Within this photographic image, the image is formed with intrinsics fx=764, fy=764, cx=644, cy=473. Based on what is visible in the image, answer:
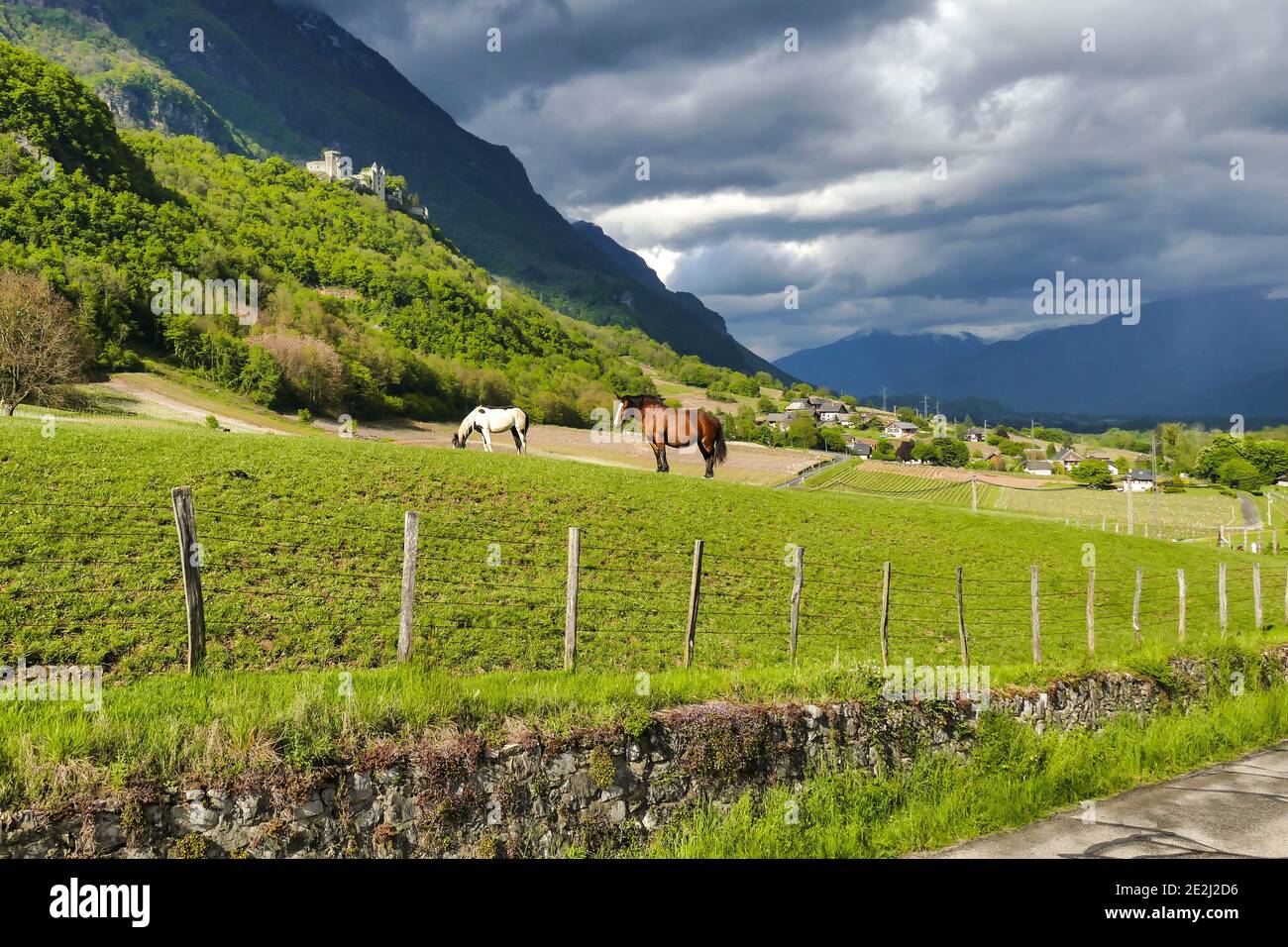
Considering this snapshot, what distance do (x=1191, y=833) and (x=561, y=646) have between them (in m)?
10.5

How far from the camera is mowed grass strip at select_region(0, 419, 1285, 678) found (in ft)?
43.7

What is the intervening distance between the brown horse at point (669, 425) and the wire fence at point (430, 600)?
1166 centimetres

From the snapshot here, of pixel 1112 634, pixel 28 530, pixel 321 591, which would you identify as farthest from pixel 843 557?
pixel 28 530

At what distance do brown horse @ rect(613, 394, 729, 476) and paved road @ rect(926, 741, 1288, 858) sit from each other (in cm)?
2673

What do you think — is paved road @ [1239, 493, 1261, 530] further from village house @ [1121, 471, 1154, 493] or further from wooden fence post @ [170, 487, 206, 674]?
wooden fence post @ [170, 487, 206, 674]

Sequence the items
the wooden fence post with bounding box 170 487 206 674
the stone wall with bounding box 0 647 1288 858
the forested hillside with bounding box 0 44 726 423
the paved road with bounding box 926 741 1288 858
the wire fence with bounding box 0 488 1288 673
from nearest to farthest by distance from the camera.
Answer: the stone wall with bounding box 0 647 1288 858
the paved road with bounding box 926 741 1288 858
the wooden fence post with bounding box 170 487 206 674
the wire fence with bounding box 0 488 1288 673
the forested hillside with bounding box 0 44 726 423

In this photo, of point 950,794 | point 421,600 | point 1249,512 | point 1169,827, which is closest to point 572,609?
point 950,794

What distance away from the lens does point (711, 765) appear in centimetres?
847

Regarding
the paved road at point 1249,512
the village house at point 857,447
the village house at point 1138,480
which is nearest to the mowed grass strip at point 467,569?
the paved road at point 1249,512

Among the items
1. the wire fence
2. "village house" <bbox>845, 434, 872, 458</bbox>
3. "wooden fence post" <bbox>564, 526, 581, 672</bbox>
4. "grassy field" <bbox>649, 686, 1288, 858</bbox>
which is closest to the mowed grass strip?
the wire fence

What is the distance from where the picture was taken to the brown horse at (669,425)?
36.3m

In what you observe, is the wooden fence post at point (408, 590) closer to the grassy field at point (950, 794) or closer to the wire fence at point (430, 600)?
the wire fence at point (430, 600)

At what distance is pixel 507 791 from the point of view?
735 centimetres

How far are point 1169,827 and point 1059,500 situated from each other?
118497 mm
